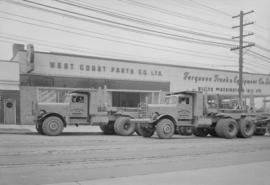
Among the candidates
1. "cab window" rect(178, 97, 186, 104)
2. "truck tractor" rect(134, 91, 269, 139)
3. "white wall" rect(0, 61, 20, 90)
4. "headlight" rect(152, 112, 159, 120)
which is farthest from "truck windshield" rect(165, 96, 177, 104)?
"white wall" rect(0, 61, 20, 90)

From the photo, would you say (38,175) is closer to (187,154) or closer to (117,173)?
(117,173)

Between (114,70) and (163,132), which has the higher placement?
(114,70)

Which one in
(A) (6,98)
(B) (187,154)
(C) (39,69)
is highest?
(C) (39,69)

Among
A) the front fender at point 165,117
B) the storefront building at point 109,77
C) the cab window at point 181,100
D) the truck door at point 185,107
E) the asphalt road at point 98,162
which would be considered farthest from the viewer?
the storefront building at point 109,77

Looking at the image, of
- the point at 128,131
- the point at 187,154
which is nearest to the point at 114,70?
the point at 128,131

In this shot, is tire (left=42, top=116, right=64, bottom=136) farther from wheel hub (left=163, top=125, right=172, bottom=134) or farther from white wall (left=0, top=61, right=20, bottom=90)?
white wall (left=0, top=61, right=20, bottom=90)

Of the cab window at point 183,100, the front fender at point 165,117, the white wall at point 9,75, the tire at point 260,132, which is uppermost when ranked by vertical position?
the white wall at point 9,75

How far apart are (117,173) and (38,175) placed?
1.83m

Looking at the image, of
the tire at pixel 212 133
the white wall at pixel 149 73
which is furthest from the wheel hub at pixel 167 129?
the white wall at pixel 149 73

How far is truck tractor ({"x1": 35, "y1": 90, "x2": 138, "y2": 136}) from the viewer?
63.7 ft

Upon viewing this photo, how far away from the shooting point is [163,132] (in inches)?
713

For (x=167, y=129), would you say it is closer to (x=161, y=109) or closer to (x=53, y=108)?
(x=161, y=109)

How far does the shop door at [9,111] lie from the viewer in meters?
28.5

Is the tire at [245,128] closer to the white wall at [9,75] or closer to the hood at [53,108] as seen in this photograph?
the hood at [53,108]
